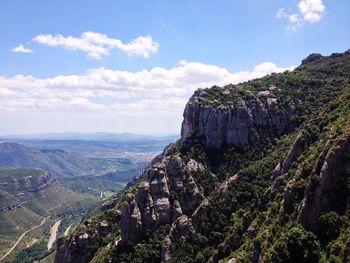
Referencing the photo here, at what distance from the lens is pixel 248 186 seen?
122750 millimetres

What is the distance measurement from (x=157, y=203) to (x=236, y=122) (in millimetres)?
43722

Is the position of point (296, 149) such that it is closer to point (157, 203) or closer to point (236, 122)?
point (157, 203)

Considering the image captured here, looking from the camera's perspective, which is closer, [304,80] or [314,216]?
[314,216]

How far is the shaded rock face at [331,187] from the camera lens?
7662cm

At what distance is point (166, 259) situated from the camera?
11494 cm

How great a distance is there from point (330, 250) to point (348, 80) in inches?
4062

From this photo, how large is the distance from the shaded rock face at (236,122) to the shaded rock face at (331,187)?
2798 inches

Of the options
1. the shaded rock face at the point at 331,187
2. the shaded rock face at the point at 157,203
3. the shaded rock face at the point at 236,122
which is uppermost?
the shaded rock face at the point at 236,122

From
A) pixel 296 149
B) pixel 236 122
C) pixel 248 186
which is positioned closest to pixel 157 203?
pixel 248 186

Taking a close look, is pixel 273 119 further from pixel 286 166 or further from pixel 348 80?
pixel 286 166

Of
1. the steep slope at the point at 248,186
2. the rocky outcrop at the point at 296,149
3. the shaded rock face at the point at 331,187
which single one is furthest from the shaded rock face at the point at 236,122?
the shaded rock face at the point at 331,187

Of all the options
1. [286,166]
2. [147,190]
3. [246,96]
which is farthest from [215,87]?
[286,166]

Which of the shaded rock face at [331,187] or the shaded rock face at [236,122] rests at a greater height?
the shaded rock face at [236,122]

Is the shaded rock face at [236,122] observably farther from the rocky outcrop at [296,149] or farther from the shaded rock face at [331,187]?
the shaded rock face at [331,187]
